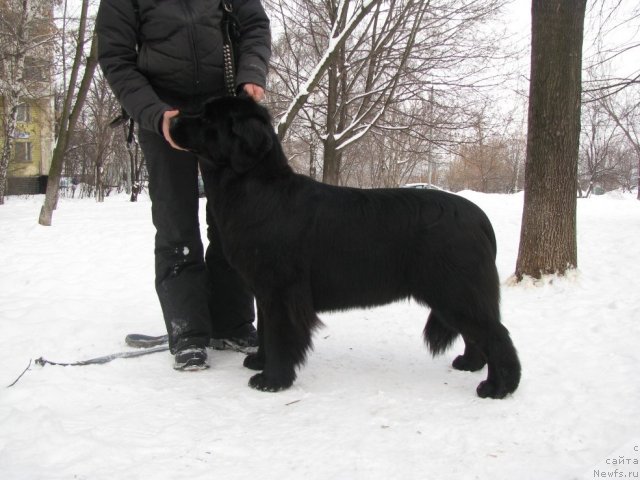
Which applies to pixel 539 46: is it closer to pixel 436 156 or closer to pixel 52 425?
pixel 52 425

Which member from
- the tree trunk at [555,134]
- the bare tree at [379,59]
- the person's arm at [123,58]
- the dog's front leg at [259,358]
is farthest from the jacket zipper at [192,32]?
the bare tree at [379,59]

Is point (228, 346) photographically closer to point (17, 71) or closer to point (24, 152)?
point (17, 71)

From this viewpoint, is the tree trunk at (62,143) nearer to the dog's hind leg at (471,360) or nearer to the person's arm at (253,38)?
the person's arm at (253,38)

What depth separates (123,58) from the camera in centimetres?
295

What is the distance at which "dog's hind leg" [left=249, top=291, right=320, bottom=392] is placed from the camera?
9.04ft

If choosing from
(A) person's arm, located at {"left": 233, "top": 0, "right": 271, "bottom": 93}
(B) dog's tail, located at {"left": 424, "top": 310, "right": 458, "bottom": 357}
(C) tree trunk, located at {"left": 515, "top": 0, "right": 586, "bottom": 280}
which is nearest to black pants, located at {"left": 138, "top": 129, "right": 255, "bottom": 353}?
(A) person's arm, located at {"left": 233, "top": 0, "right": 271, "bottom": 93}

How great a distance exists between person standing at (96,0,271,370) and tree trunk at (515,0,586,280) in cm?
307

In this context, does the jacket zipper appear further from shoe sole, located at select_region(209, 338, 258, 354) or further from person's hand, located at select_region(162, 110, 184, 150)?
shoe sole, located at select_region(209, 338, 258, 354)

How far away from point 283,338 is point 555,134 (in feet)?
12.0

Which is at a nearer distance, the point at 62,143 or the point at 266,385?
the point at 266,385

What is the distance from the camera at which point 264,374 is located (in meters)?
2.78

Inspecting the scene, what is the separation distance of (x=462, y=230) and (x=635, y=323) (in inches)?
78.8

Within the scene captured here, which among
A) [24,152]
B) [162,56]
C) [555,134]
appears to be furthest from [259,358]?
[24,152]

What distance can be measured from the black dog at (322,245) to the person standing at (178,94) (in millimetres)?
296
